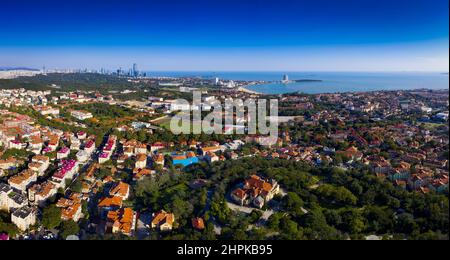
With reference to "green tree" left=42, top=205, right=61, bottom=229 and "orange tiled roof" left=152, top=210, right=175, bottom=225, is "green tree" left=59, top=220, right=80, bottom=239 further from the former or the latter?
"orange tiled roof" left=152, top=210, right=175, bottom=225

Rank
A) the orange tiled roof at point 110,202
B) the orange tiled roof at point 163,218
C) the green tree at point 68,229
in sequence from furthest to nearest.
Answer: the orange tiled roof at point 110,202 → the orange tiled roof at point 163,218 → the green tree at point 68,229

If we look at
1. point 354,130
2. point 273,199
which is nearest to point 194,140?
point 273,199

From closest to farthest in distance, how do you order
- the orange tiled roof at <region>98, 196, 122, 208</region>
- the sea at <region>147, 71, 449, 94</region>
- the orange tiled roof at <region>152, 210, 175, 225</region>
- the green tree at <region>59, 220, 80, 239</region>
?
the green tree at <region>59, 220, 80, 239</region> < the orange tiled roof at <region>152, 210, 175, 225</region> < the orange tiled roof at <region>98, 196, 122, 208</region> < the sea at <region>147, 71, 449, 94</region>

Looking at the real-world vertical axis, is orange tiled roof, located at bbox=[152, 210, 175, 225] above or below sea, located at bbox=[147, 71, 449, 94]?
below

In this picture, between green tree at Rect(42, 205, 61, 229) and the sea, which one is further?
the sea

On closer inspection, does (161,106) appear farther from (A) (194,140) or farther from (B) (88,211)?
(B) (88,211)

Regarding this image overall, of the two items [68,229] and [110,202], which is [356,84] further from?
[68,229]

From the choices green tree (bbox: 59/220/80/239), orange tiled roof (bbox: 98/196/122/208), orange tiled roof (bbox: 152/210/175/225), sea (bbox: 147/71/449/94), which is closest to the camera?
green tree (bbox: 59/220/80/239)

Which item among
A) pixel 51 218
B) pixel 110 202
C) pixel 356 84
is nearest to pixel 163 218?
pixel 110 202

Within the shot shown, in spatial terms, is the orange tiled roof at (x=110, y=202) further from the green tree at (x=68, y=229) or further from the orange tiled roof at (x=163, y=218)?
the orange tiled roof at (x=163, y=218)

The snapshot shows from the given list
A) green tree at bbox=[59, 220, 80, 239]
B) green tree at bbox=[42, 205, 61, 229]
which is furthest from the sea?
green tree at bbox=[42, 205, 61, 229]

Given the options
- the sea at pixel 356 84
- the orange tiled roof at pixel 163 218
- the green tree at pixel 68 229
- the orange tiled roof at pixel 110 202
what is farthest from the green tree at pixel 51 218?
the sea at pixel 356 84
